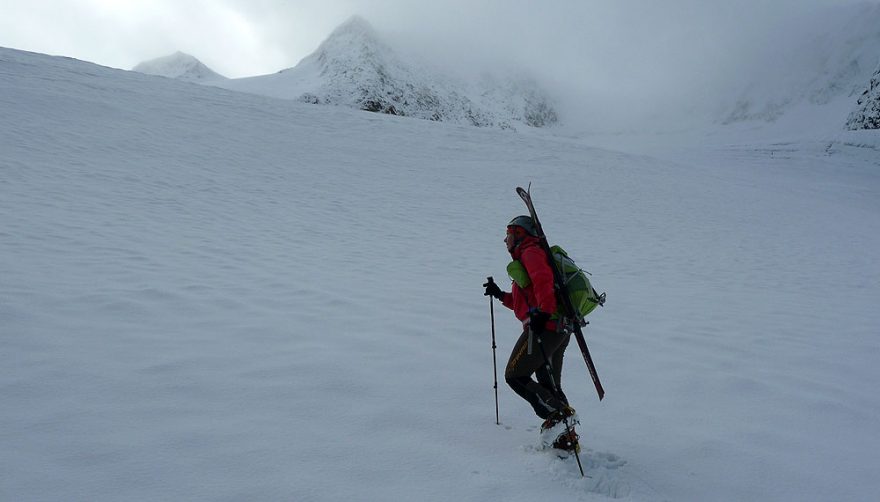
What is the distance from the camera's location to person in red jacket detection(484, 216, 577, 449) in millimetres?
3504

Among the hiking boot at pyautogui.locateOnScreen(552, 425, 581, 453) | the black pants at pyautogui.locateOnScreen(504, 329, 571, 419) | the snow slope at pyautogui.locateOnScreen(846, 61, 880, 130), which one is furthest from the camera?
the snow slope at pyautogui.locateOnScreen(846, 61, 880, 130)

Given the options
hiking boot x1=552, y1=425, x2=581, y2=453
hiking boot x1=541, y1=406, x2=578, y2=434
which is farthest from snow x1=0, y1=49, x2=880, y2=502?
hiking boot x1=541, y1=406, x2=578, y2=434

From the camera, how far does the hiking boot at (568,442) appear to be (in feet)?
11.7

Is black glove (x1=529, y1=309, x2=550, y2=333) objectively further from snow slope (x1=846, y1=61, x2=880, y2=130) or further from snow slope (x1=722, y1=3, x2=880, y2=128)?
snow slope (x1=722, y1=3, x2=880, y2=128)

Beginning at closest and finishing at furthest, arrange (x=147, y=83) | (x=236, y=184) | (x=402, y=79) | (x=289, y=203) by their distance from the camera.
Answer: (x=289, y=203) < (x=236, y=184) < (x=147, y=83) < (x=402, y=79)

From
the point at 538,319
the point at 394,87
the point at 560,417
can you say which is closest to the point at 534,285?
the point at 538,319

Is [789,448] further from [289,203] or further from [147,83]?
[147,83]

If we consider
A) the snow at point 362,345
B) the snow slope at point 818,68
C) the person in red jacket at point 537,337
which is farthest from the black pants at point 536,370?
the snow slope at point 818,68

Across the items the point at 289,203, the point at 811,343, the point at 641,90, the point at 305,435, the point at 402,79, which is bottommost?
the point at 305,435

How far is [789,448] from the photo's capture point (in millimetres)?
4148

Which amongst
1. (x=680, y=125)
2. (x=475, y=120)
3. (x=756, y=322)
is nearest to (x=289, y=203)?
(x=756, y=322)

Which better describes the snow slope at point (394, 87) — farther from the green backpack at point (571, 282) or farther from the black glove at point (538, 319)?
the black glove at point (538, 319)

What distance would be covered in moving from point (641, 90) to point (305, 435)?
155076 mm

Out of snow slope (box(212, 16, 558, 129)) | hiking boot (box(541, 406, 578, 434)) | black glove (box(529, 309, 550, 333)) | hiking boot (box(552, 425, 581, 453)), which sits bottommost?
hiking boot (box(552, 425, 581, 453))
